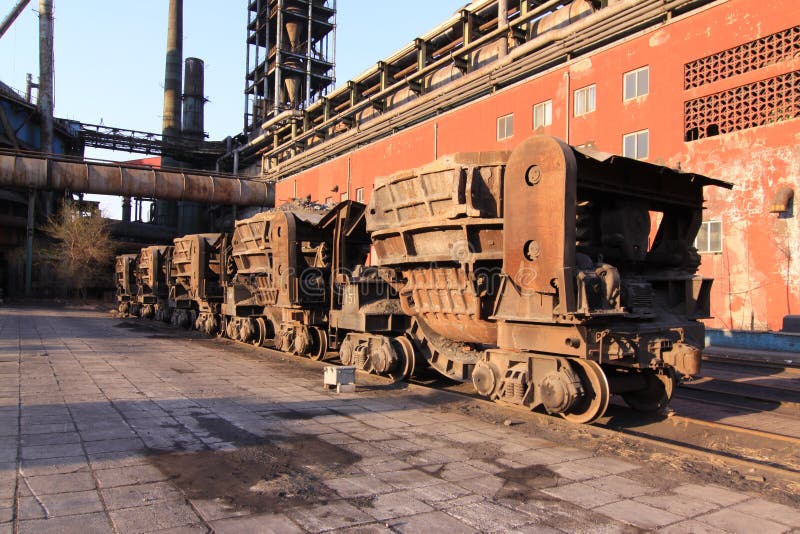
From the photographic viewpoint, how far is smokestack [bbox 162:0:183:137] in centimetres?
5881

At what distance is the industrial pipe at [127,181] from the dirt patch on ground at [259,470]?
34831 mm

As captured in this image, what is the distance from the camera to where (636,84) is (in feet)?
62.7

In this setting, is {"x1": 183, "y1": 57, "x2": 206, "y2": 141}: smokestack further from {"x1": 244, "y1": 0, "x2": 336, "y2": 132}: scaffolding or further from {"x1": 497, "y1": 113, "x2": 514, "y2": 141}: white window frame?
{"x1": 497, "y1": 113, "x2": 514, "y2": 141}: white window frame

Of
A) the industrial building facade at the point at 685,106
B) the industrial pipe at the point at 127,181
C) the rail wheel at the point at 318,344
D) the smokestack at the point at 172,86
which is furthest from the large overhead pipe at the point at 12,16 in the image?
the rail wheel at the point at 318,344

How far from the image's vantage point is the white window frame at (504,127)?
76.5 ft

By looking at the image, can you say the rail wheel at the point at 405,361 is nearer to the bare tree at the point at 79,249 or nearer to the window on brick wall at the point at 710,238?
the window on brick wall at the point at 710,238

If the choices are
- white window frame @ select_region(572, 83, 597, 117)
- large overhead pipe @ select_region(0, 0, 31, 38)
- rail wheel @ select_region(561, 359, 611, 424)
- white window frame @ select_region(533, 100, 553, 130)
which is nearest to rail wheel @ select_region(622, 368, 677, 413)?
rail wheel @ select_region(561, 359, 611, 424)

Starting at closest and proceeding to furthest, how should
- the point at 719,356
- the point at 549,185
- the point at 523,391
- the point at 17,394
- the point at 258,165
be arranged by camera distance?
the point at 549,185, the point at 523,391, the point at 17,394, the point at 719,356, the point at 258,165

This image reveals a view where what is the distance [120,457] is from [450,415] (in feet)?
12.1

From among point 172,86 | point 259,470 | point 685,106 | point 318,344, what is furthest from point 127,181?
point 259,470

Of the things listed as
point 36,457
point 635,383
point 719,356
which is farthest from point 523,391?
point 719,356

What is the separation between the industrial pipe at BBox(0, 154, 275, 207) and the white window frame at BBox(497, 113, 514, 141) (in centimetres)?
2266

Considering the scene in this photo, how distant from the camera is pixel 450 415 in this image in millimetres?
6902

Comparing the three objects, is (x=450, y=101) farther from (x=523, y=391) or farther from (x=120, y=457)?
(x=120, y=457)
